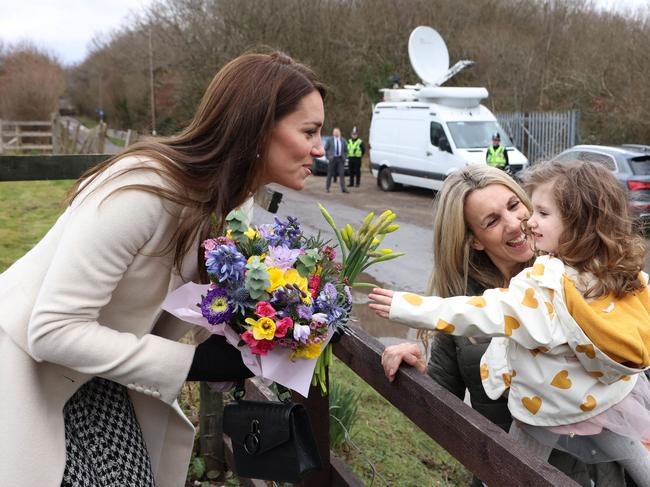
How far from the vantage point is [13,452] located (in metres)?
1.55

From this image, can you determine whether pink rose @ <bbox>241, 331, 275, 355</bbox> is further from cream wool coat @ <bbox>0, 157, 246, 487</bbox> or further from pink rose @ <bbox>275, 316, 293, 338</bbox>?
cream wool coat @ <bbox>0, 157, 246, 487</bbox>

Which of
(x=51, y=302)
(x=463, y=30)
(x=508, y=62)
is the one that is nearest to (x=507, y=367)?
(x=51, y=302)

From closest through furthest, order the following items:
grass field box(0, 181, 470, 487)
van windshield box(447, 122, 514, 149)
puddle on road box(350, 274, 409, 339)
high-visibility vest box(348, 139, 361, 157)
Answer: grass field box(0, 181, 470, 487), puddle on road box(350, 274, 409, 339), van windshield box(447, 122, 514, 149), high-visibility vest box(348, 139, 361, 157)

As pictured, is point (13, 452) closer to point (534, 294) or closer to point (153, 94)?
point (534, 294)

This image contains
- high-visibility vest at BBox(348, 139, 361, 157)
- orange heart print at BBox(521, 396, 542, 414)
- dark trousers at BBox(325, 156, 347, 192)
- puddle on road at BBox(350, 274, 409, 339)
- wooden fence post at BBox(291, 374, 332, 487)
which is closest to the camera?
orange heart print at BBox(521, 396, 542, 414)

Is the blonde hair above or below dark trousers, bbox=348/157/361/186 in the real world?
above

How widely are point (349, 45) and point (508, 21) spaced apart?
6664mm

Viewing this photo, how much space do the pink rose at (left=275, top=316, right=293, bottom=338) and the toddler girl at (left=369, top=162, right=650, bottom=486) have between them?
14.7 inches

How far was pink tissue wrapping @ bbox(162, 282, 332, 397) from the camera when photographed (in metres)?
1.60

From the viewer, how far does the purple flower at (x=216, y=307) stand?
1.55m

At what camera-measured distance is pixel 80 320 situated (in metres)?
1.51

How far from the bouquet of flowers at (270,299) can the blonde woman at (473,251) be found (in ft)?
2.42

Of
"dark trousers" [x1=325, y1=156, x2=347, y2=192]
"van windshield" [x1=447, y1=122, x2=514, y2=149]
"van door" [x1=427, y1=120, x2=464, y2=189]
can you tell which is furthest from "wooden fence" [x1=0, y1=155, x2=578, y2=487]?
"dark trousers" [x1=325, y1=156, x2=347, y2=192]

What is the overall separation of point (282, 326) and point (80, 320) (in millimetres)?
431
